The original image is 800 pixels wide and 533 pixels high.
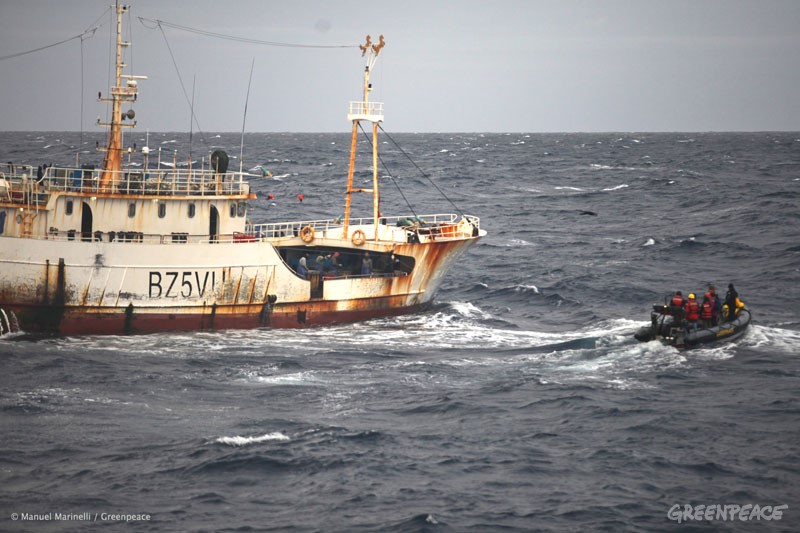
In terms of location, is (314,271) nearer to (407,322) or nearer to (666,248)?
(407,322)

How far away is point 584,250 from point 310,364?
3160 centimetres

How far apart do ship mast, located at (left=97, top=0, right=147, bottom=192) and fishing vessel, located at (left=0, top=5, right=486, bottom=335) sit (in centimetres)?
6

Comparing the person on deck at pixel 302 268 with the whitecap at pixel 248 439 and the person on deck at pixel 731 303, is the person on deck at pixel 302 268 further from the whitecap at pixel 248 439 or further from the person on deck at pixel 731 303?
the person on deck at pixel 731 303

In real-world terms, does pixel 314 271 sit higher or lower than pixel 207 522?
higher

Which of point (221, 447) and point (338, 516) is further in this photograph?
point (221, 447)

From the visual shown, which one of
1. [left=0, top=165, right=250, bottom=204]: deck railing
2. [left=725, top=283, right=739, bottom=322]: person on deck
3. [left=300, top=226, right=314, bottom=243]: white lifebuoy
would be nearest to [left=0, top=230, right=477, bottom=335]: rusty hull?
[left=300, top=226, right=314, bottom=243]: white lifebuoy

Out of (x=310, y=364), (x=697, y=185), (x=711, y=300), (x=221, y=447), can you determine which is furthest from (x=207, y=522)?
(x=697, y=185)

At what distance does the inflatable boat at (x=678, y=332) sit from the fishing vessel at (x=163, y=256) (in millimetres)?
10526

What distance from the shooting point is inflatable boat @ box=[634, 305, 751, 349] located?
3753 cm

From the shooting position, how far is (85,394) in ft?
105

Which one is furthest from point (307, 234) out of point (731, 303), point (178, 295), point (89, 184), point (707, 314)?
point (731, 303)

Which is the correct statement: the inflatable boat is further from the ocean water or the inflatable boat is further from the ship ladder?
the ship ladder

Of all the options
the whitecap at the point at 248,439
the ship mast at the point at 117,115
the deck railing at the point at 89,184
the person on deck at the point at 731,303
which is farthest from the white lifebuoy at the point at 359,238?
the whitecap at the point at 248,439

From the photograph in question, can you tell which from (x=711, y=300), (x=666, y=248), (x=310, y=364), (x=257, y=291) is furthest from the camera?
(x=666, y=248)
